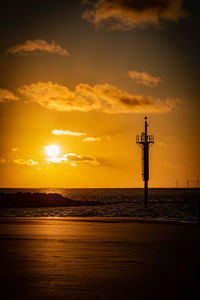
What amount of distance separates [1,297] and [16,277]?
1558 millimetres

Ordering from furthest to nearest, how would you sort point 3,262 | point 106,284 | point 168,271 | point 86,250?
point 86,250 < point 3,262 < point 168,271 < point 106,284

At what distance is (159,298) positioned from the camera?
6.46m

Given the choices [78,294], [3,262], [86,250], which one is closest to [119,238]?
[86,250]

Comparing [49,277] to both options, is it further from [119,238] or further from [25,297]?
[119,238]

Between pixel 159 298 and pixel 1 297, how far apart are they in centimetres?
278

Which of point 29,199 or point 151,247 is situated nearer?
point 151,247

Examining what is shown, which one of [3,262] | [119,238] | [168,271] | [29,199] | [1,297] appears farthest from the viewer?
[29,199]

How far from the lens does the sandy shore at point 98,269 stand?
678 cm

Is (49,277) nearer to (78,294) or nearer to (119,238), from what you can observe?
(78,294)

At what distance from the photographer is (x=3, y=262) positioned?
9.68 m

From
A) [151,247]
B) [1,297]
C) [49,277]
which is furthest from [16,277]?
[151,247]

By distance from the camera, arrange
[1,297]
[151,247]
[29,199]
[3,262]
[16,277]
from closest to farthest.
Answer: [1,297], [16,277], [3,262], [151,247], [29,199]

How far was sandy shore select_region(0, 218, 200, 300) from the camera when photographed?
6781mm

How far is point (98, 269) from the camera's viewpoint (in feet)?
29.1
